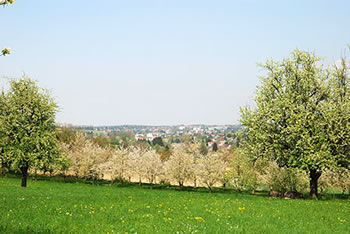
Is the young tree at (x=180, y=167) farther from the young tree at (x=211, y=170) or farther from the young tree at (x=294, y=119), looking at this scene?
the young tree at (x=294, y=119)

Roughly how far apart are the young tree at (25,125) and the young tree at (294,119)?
67.5 ft

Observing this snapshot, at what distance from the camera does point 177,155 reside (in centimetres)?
5203

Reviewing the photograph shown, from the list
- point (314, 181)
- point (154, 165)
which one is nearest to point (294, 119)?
point (314, 181)

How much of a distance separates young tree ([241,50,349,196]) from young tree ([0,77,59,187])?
67.5ft

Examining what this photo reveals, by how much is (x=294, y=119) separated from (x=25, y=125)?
26496 mm

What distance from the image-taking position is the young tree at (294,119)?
24.1m

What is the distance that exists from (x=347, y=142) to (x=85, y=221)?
21.1 m

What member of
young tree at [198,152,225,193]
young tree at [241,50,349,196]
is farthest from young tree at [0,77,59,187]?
young tree at [198,152,225,193]

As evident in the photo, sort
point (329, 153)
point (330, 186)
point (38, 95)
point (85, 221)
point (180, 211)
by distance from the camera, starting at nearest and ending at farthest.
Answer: point (85, 221)
point (180, 211)
point (329, 153)
point (38, 95)
point (330, 186)

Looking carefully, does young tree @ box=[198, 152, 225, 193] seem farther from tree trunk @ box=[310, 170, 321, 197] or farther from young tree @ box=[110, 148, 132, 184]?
tree trunk @ box=[310, 170, 321, 197]

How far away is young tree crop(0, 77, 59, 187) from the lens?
31000 millimetres

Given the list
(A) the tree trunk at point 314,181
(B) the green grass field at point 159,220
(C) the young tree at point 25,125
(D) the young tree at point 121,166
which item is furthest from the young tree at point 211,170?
(B) the green grass field at point 159,220

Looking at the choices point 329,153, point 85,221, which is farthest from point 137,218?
point 329,153

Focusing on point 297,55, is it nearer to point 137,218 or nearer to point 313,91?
point 313,91
